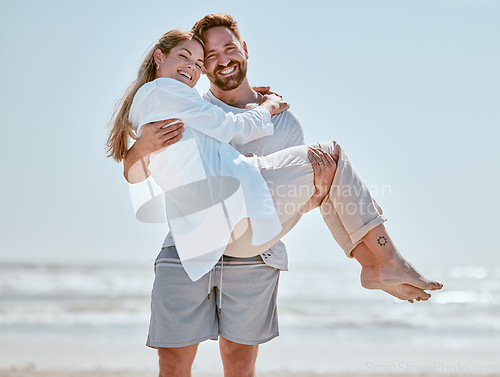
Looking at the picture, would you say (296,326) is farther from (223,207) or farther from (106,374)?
(223,207)

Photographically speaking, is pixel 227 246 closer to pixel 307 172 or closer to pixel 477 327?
pixel 307 172

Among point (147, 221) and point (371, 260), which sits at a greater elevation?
point (147, 221)

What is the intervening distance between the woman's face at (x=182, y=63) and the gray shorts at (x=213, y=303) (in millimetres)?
862

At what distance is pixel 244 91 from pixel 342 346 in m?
4.99

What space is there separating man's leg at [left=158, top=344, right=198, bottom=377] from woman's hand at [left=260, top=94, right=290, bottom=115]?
4.24 ft

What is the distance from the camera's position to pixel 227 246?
9.36 feet

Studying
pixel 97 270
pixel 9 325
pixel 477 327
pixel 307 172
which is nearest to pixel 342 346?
pixel 477 327

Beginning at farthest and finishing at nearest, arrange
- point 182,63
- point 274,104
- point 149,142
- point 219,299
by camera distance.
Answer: point 274,104 → point 219,299 → point 182,63 → point 149,142

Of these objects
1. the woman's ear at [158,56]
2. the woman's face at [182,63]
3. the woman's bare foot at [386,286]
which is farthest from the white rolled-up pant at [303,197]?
the woman's ear at [158,56]

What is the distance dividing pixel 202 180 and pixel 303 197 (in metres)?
0.48

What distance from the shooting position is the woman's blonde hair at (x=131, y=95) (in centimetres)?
295

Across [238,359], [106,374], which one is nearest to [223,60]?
[238,359]

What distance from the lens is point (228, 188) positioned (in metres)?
2.66

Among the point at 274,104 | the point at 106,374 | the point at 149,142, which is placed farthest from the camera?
the point at 106,374
